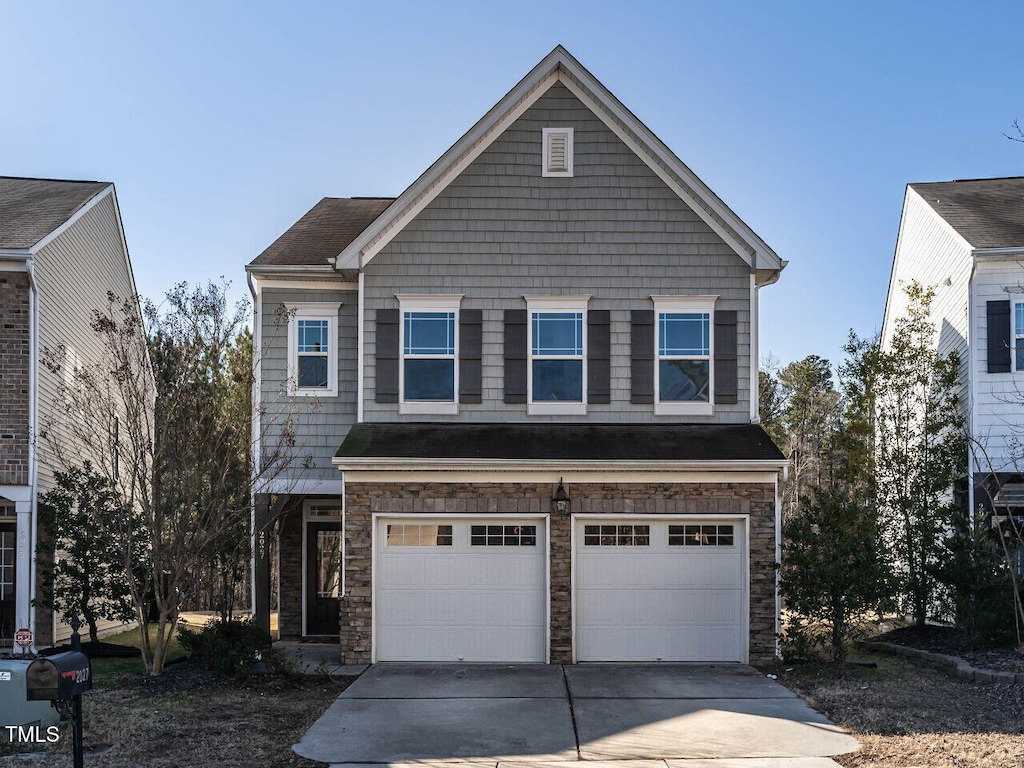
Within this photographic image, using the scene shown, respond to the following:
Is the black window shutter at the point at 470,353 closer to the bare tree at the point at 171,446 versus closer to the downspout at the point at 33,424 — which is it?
the bare tree at the point at 171,446

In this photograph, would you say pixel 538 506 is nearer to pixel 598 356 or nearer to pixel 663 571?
pixel 663 571

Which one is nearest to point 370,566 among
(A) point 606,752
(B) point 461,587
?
(B) point 461,587

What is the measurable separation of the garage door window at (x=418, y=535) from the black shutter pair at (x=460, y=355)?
195cm

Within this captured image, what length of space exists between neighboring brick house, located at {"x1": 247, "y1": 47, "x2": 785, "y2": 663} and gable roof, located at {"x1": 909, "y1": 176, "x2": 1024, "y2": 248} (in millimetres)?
4529

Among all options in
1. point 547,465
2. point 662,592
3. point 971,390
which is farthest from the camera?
point 971,390

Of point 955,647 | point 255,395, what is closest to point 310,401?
point 255,395

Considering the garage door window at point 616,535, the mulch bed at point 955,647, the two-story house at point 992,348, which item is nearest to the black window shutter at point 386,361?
the garage door window at point 616,535

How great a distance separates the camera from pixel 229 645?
12.5m

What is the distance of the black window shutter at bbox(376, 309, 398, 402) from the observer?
49.0ft

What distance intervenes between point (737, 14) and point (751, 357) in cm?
487

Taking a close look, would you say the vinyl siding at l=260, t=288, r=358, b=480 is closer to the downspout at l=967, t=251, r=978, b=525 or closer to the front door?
the front door

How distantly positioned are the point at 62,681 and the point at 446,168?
31.5 ft

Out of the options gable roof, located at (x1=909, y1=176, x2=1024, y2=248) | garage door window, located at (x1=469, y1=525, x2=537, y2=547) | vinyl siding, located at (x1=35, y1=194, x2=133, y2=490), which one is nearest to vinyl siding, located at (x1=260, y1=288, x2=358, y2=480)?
garage door window, located at (x1=469, y1=525, x2=537, y2=547)

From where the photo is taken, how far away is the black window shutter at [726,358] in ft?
49.0
